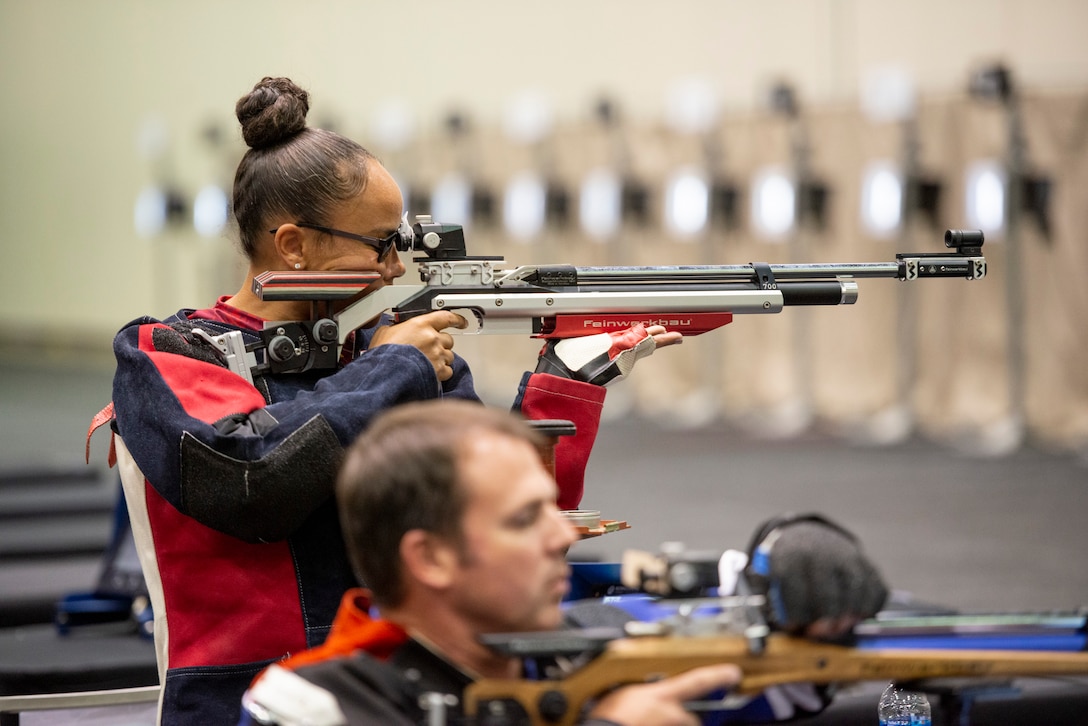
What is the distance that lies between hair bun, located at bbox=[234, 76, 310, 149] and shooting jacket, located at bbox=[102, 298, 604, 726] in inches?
11.1

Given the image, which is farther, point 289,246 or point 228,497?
point 289,246

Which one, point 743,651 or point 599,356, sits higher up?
point 599,356

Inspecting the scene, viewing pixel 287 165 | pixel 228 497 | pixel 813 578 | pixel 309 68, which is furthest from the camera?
pixel 309 68

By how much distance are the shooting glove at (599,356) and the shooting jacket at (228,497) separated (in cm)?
23

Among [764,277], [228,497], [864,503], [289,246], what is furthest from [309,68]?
[228,497]

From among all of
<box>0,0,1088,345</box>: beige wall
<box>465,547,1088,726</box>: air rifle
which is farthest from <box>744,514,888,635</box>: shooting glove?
<box>0,0,1088,345</box>: beige wall

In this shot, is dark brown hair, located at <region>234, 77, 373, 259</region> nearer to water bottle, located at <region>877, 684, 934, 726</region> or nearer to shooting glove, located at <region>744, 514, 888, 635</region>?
shooting glove, located at <region>744, 514, 888, 635</region>

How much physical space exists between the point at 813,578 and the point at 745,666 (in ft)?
0.32

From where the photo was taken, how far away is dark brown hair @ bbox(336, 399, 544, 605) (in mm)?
1176

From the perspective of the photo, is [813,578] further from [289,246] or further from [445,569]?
[289,246]

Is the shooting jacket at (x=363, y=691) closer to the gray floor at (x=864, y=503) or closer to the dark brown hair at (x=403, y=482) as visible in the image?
the dark brown hair at (x=403, y=482)

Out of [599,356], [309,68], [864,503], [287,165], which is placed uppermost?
[309,68]

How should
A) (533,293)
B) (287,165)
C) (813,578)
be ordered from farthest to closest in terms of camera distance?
(533,293)
(287,165)
(813,578)

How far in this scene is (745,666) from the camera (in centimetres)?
118
